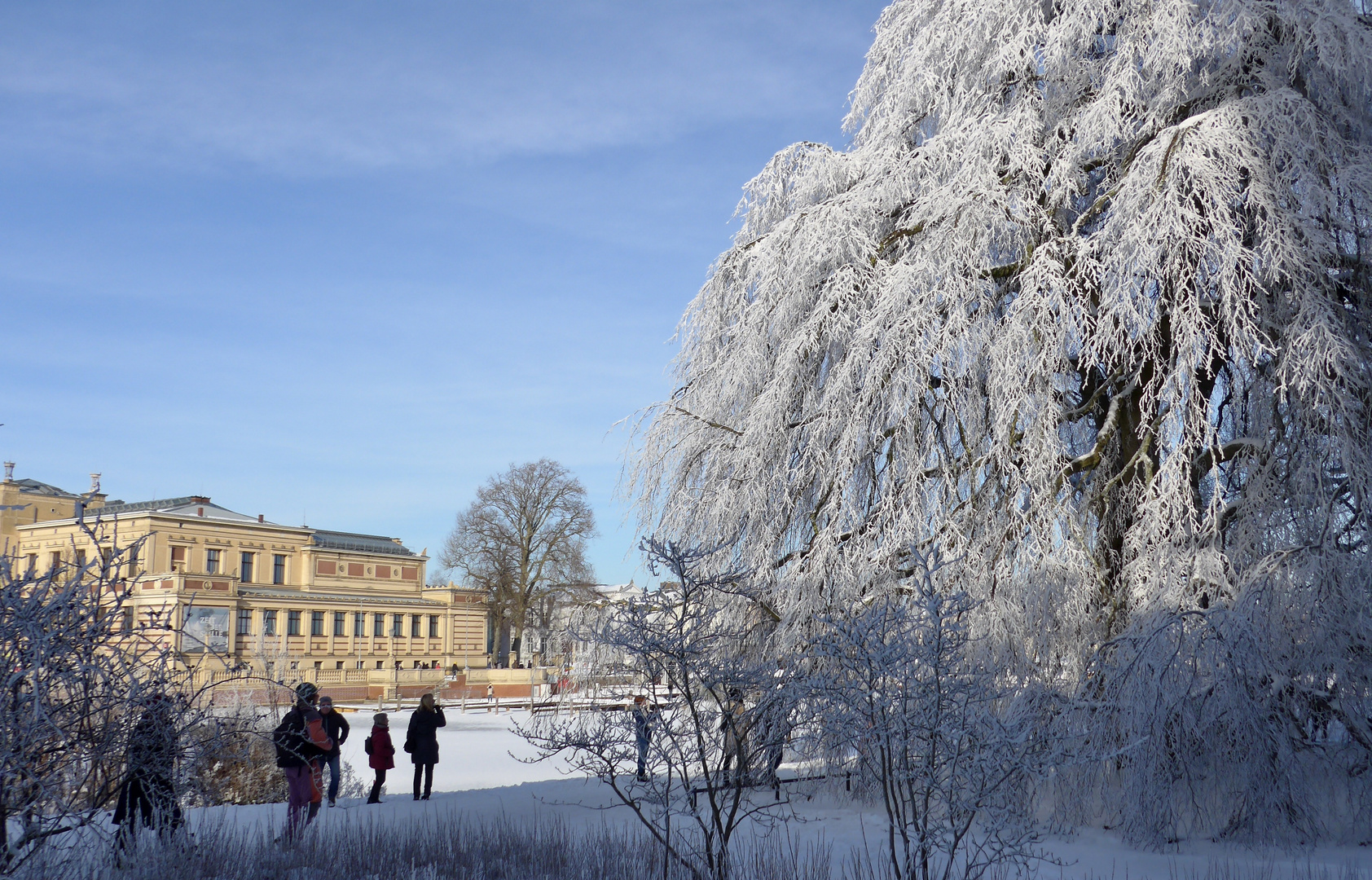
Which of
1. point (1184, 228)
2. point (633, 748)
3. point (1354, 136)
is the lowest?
point (633, 748)

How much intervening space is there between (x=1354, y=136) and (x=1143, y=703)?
233 inches

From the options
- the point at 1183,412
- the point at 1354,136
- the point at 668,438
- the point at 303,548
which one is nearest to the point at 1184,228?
the point at 1183,412

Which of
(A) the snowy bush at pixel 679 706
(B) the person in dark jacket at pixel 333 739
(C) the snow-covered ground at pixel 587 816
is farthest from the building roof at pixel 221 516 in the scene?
(A) the snowy bush at pixel 679 706

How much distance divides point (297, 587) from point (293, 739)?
5298 cm

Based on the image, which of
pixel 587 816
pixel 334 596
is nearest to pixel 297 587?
pixel 334 596

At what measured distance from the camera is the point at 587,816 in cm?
1179

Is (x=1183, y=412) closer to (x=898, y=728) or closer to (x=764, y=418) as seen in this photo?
(x=764, y=418)

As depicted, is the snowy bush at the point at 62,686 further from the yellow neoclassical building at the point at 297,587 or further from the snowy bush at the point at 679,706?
the yellow neoclassical building at the point at 297,587

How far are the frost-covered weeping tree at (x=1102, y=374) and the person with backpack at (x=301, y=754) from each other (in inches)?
168

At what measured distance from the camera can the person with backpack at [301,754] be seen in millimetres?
9805

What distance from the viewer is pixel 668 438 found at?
42.2ft

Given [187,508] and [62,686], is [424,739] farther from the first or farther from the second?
[187,508]

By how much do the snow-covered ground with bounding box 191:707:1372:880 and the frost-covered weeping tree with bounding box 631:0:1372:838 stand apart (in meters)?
0.38

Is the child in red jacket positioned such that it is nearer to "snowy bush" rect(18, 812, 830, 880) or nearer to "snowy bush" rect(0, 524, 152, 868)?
"snowy bush" rect(18, 812, 830, 880)
